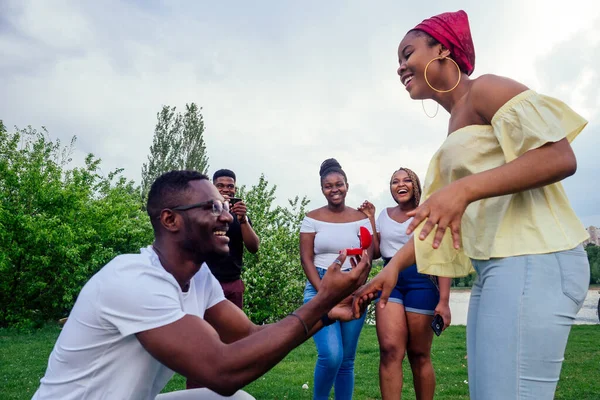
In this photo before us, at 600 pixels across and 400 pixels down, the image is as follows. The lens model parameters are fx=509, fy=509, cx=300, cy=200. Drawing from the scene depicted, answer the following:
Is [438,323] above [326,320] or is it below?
below

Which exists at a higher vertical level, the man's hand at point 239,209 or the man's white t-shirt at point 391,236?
the man's hand at point 239,209

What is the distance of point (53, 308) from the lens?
15.3 meters

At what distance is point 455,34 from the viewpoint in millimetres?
2373

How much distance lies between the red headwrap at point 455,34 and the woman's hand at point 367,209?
325 cm

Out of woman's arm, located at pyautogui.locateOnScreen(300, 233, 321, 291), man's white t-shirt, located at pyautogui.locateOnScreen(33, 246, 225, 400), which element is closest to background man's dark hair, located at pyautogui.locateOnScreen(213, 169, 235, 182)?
woman's arm, located at pyautogui.locateOnScreen(300, 233, 321, 291)

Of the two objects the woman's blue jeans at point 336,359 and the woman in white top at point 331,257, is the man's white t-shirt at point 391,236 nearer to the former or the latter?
the woman in white top at point 331,257

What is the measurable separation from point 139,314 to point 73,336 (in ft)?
1.27

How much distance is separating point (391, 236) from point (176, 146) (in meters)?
37.5

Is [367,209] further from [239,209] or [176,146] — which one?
[176,146]

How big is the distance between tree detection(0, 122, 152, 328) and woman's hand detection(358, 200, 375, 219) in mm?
11546

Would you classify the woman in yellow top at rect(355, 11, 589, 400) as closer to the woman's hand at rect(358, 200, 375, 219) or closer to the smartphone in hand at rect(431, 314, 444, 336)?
the smartphone in hand at rect(431, 314, 444, 336)

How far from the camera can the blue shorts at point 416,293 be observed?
182 inches

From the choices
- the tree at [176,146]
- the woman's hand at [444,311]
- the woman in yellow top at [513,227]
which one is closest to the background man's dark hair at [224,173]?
the woman's hand at [444,311]

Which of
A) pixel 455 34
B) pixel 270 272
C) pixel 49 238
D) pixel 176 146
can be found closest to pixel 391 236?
pixel 455 34
